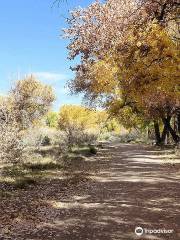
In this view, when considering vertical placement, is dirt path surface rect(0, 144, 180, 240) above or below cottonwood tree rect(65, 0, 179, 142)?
below

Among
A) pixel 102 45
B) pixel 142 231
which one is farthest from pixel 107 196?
pixel 102 45

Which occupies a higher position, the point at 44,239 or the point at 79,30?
the point at 79,30

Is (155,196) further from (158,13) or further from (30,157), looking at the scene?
(30,157)

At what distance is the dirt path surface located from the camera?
11.2m

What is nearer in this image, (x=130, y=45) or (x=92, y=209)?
(x=92, y=209)

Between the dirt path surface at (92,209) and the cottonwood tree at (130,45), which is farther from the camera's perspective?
the cottonwood tree at (130,45)

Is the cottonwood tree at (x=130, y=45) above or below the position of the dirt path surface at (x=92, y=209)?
above

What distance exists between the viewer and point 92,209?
14094 millimetres

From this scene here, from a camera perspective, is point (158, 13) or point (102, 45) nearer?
point (158, 13)

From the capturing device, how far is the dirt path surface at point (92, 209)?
1123 cm

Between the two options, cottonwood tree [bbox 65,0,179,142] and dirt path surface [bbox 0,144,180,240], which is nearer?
dirt path surface [bbox 0,144,180,240]

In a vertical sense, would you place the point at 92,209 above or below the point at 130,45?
below

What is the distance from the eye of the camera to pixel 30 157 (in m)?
27.1

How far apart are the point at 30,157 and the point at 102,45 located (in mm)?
7402
